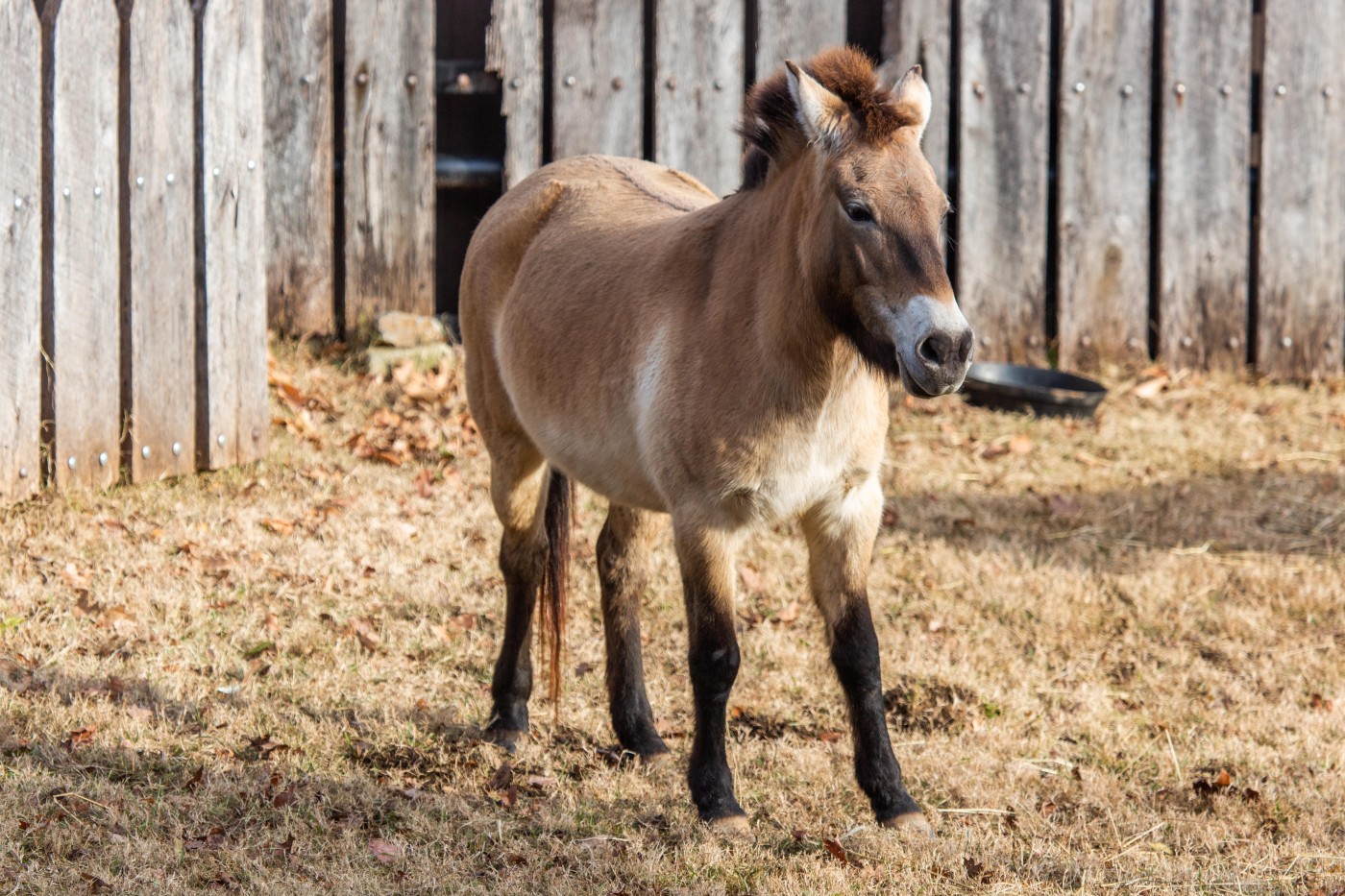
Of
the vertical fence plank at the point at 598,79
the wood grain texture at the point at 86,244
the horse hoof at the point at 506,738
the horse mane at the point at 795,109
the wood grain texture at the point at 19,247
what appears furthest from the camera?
the vertical fence plank at the point at 598,79

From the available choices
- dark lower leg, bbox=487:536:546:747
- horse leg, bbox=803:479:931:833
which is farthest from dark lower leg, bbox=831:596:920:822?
dark lower leg, bbox=487:536:546:747

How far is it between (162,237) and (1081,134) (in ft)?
16.5

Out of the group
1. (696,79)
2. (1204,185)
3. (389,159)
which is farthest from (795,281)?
(1204,185)

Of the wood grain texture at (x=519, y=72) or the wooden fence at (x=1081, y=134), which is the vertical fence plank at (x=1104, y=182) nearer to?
the wooden fence at (x=1081, y=134)

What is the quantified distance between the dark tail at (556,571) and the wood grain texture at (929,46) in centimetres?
401

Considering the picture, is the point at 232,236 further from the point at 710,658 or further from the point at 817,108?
the point at 817,108

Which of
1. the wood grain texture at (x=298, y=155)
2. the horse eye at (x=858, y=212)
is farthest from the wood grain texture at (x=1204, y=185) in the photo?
the horse eye at (x=858, y=212)

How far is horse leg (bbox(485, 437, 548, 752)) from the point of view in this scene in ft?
14.6

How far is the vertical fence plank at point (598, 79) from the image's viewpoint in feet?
24.9

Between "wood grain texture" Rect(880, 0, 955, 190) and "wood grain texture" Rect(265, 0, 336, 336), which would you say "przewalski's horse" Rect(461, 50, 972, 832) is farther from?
"wood grain texture" Rect(880, 0, 955, 190)

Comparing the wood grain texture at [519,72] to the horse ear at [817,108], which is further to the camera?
the wood grain texture at [519,72]

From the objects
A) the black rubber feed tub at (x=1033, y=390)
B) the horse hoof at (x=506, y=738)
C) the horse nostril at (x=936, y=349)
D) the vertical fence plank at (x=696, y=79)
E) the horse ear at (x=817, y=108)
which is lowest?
the horse hoof at (x=506, y=738)

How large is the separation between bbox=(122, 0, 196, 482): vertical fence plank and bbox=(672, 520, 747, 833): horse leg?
3217mm

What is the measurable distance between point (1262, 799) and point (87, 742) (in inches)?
134
